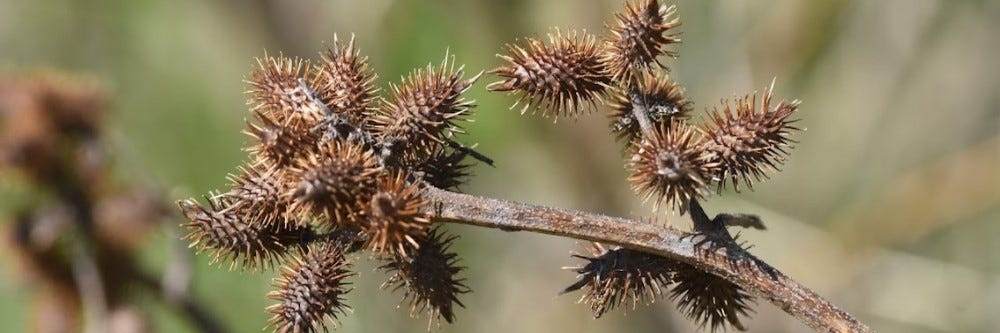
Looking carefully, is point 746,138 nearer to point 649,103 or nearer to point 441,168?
point 649,103

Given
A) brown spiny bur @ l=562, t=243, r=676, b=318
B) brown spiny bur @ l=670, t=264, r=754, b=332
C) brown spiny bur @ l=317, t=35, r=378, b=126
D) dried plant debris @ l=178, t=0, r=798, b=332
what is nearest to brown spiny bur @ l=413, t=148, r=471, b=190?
dried plant debris @ l=178, t=0, r=798, b=332

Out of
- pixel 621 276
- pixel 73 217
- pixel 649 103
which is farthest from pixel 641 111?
pixel 73 217

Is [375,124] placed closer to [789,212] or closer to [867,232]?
[867,232]

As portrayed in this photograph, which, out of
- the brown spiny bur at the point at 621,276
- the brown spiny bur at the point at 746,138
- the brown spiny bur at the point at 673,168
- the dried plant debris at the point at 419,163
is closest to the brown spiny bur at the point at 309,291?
the dried plant debris at the point at 419,163

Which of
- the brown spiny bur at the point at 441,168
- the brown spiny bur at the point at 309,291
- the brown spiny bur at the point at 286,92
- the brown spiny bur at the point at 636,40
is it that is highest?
the brown spiny bur at the point at 636,40

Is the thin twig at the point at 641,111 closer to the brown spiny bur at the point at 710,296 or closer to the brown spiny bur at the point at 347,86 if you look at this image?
the brown spiny bur at the point at 710,296
